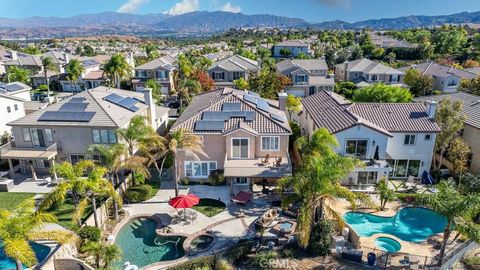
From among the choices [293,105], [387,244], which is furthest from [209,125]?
[293,105]

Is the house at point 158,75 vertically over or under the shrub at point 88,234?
over

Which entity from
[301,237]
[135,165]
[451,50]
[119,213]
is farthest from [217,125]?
[451,50]

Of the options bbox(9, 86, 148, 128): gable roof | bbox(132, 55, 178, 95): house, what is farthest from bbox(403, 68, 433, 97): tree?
bbox(9, 86, 148, 128): gable roof

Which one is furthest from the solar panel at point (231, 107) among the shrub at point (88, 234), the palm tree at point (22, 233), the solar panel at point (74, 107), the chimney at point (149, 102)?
the palm tree at point (22, 233)

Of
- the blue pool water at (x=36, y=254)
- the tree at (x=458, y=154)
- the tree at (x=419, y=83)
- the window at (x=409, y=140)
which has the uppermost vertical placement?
the tree at (x=419, y=83)

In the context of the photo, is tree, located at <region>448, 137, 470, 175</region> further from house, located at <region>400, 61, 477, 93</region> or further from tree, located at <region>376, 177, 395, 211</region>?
house, located at <region>400, 61, 477, 93</region>

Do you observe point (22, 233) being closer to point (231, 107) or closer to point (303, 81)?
point (231, 107)

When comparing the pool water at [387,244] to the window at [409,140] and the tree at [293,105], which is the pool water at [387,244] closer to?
the window at [409,140]
